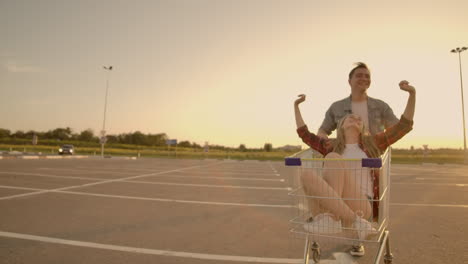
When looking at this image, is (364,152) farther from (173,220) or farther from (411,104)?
(173,220)

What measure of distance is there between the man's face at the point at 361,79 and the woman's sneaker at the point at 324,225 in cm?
142

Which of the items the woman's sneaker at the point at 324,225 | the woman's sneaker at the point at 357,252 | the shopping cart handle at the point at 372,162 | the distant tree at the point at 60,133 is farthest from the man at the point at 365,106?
the distant tree at the point at 60,133

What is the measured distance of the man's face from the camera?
2.88 metres

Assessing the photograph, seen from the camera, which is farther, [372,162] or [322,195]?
[322,195]

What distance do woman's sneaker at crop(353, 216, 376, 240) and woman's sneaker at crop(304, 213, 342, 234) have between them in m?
0.12

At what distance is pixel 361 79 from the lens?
9.50ft

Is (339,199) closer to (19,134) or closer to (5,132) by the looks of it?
(5,132)

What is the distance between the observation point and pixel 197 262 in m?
2.91

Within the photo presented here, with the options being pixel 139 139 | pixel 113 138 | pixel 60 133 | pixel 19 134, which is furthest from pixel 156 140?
pixel 19 134

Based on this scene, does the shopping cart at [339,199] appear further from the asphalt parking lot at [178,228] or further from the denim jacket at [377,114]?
the asphalt parking lot at [178,228]

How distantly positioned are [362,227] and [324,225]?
254 mm

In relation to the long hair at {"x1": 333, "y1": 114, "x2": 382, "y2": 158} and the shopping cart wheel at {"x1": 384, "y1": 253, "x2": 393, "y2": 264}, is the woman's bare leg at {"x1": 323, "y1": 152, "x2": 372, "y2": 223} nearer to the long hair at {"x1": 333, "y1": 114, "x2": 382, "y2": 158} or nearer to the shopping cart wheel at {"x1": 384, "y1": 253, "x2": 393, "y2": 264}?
the long hair at {"x1": 333, "y1": 114, "x2": 382, "y2": 158}

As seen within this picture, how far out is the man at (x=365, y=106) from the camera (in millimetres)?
2906

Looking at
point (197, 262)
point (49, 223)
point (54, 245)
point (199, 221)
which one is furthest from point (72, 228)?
point (197, 262)
